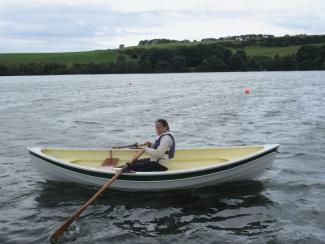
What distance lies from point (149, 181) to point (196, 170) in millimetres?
1128

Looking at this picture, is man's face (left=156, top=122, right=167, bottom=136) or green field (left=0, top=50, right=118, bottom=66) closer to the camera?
→ man's face (left=156, top=122, right=167, bottom=136)

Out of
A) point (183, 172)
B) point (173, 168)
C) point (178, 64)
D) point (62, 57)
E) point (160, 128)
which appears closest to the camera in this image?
point (183, 172)

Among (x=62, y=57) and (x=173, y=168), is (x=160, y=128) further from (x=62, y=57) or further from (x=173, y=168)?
(x=62, y=57)

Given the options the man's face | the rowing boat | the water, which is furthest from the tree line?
the man's face

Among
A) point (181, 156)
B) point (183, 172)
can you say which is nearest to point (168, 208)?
point (183, 172)

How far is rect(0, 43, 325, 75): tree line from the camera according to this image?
10569 centimetres

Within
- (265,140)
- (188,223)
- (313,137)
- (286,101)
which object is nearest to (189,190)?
(188,223)

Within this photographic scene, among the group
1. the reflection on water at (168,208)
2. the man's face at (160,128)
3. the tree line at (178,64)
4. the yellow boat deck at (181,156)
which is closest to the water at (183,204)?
the reflection on water at (168,208)

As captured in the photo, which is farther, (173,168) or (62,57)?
(62,57)

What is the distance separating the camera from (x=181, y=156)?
12.6 metres

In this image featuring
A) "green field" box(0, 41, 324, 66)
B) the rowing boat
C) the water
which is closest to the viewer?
the water

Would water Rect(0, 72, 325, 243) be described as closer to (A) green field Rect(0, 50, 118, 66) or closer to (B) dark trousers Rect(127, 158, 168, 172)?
(B) dark trousers Rect(127, 158, 168, 172)

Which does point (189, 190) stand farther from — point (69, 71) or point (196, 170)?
point (69, 71)

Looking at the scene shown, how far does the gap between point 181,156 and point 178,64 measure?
99.0 meters
